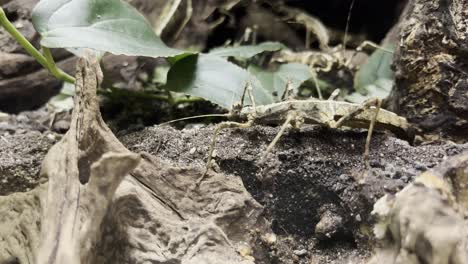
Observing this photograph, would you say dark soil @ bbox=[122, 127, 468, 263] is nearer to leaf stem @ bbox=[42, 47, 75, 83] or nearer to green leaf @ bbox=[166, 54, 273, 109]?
green leaf @ bbox=[166, 54, 273, 109]

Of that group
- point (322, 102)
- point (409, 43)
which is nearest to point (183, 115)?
point (322, 102)

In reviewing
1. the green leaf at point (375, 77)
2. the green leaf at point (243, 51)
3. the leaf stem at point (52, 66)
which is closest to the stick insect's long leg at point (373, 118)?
the green leaf at point (375, 77)

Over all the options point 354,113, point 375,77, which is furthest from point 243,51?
point 354,113

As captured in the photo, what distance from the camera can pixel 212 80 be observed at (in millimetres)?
2293

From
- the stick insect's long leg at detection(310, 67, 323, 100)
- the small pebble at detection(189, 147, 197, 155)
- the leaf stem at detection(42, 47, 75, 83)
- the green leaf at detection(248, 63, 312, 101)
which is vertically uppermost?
the leaf stem at detection(42, 47, 75, 83)

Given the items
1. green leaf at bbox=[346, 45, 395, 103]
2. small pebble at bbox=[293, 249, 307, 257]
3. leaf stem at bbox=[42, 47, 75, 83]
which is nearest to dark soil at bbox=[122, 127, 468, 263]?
small pebble at bbox=[293, 249, 307, 257]

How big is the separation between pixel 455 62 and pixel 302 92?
1028 millimetres

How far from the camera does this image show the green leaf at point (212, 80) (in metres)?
2.25

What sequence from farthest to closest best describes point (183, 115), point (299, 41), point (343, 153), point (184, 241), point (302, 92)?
point (299, 41) < point (302, 92) < point (183, 115) < point (343, 153) < point (184, 241)

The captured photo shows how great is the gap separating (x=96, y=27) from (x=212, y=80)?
1.75ft

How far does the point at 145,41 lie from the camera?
2186 mm

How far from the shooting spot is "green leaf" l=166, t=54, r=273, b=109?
2248 millimetres

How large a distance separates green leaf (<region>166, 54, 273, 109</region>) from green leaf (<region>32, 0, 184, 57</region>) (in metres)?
0.16

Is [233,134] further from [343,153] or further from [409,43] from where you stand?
[409,43]
